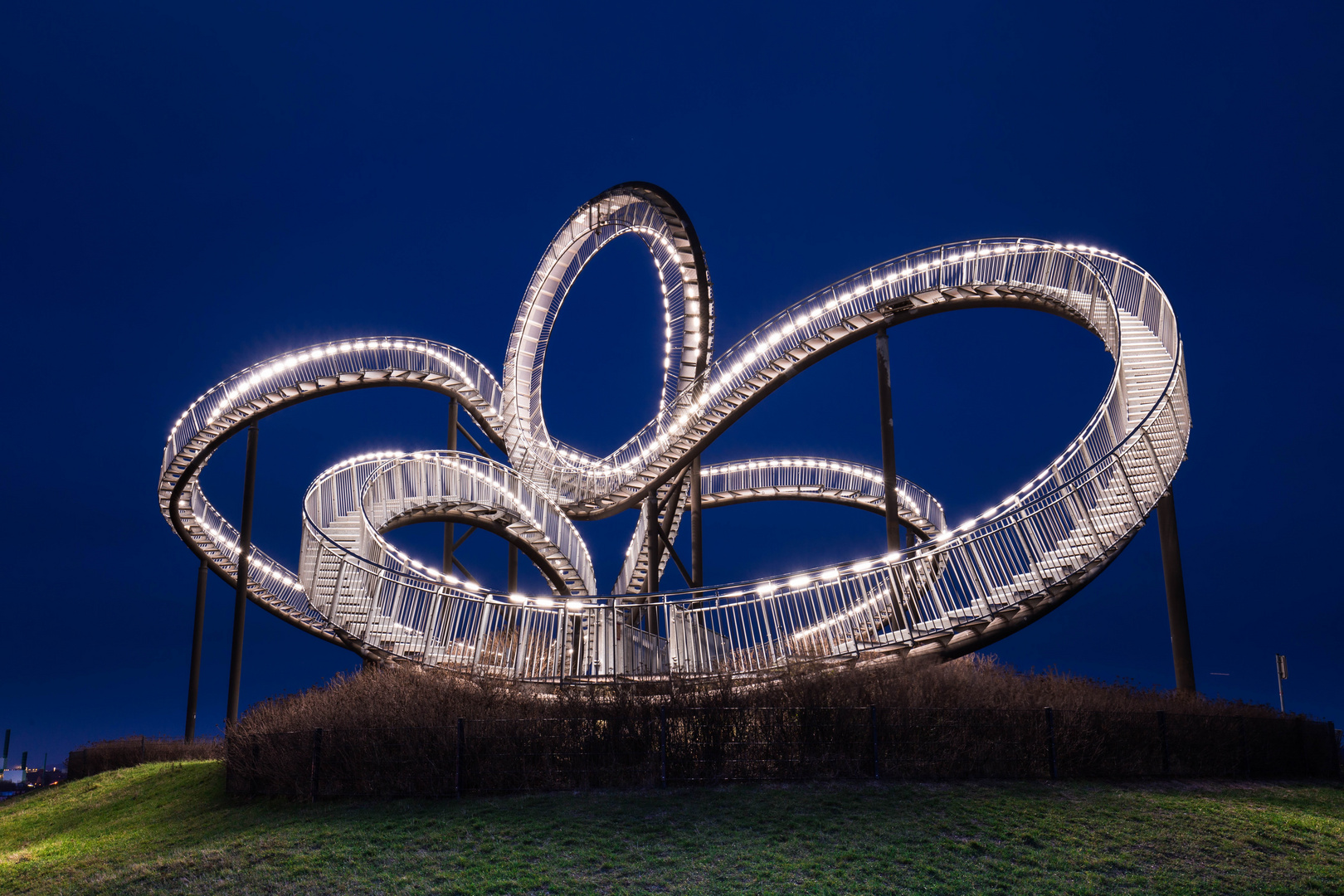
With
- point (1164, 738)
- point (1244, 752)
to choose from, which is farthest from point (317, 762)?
point (1244, 752)

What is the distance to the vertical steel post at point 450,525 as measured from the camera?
26359mm

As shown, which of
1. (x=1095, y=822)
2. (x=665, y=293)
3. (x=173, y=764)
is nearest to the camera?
(x=1095, y=822)

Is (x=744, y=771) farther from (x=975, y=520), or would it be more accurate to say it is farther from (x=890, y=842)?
(x=975, y=520)

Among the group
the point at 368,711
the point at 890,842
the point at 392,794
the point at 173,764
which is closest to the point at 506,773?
the point at 392,794

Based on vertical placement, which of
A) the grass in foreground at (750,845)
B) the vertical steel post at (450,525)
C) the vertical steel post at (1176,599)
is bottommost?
the grass in foreground at (750,845)

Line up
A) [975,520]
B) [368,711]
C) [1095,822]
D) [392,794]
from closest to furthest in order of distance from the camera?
[1095,822], [392,794], [368,711], [975,520]

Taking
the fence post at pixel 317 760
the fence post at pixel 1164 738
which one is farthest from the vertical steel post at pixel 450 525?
the fence post at pixel 1164 738

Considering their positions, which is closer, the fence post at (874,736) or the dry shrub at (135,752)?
the fence post at (874,736)

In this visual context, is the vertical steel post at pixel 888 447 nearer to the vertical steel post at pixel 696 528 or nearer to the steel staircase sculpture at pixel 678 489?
the steel staircase sculpture at pixel 678 489

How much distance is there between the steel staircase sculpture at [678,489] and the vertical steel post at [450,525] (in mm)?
386

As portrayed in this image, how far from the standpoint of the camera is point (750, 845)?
33.8 feet

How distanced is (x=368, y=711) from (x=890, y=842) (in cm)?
739

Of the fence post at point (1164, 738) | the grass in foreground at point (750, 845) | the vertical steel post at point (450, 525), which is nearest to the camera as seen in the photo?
the grass in foreground at point (750, 845)

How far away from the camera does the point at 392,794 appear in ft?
42.4
